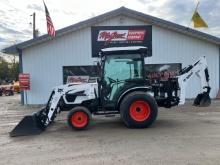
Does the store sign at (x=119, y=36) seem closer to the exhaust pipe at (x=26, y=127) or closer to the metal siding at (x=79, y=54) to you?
the metal siding at (x=79, y=54)

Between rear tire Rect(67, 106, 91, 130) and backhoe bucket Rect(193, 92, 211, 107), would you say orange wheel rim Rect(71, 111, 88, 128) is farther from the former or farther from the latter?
backhoe bucket Rect(193, 92, 211, 107)

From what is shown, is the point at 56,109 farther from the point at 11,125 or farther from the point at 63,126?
the point at 11,125

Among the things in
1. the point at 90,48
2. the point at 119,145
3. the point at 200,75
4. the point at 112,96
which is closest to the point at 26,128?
the point at 112,96

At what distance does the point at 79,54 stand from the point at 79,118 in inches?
317

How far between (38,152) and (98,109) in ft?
9.58

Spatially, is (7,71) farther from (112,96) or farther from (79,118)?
(112,96)

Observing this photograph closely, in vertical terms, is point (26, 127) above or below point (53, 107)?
below

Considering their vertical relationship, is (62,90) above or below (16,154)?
above

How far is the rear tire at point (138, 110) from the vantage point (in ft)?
28.6

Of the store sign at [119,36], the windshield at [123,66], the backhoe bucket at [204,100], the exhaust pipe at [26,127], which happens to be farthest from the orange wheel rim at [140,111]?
the store sign at [119,36]

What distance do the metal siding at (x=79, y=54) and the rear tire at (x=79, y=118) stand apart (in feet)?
26.0

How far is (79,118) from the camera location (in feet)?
28.8

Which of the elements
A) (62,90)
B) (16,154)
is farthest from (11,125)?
(16,154)

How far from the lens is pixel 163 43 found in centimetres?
1658
